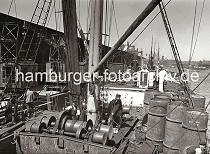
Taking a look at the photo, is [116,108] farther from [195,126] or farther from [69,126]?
[195,126]

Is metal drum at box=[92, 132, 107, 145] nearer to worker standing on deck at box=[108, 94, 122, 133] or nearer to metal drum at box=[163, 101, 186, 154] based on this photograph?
metal drum at box=[163, 101, 186, 154]

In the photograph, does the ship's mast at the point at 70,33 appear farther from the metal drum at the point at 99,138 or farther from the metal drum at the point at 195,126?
the metal drum at the point at 195,126

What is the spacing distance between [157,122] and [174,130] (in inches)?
32.0

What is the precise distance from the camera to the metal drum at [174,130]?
23.1ft

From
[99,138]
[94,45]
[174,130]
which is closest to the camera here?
[99,138]

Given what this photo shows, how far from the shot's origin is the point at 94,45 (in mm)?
8328

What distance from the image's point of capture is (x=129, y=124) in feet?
34.0

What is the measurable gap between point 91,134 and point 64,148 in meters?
A: 0.98

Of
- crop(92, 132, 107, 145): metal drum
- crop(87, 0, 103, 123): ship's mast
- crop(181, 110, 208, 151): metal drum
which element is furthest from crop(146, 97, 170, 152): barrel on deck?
crop(87, 0, 103, 123): ship's mast

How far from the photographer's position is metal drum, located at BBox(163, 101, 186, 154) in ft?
23.1

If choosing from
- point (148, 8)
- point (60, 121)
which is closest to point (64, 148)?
point (60, 121)

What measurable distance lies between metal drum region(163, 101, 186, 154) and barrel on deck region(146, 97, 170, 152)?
41cm

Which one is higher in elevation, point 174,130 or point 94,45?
point 94,45

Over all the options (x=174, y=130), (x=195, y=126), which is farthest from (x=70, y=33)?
(x=195, y=126)
